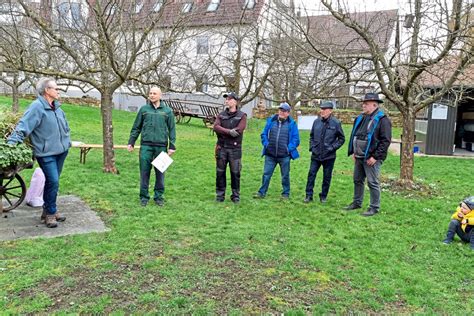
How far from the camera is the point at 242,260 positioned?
14.2ft

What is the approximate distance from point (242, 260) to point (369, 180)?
268 cm

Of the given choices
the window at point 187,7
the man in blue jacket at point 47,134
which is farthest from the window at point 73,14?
the man in blue jacket at point 47,134

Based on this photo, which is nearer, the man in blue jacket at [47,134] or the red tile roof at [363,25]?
the man in blue jacket at [47,134]

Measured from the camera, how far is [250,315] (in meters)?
3.27

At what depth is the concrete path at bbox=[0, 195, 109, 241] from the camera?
4812 mm

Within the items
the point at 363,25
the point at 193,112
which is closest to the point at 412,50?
the point at 363,25

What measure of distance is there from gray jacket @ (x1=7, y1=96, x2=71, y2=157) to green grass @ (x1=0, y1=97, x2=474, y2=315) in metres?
1.04

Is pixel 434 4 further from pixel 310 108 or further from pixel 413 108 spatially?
pixel 310 108

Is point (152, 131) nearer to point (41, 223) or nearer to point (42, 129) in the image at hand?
point (42, 129)

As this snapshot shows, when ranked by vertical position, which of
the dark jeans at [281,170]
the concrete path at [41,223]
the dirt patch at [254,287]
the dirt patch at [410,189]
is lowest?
the dirt patch at [254,287]

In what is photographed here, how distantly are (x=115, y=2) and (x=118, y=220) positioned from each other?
3700 mm

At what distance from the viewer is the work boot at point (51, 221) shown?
5008 millimetres

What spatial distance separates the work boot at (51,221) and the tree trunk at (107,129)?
11.5 ft

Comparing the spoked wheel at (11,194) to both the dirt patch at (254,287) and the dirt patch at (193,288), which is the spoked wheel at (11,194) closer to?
the dirt patch at (193,288)
